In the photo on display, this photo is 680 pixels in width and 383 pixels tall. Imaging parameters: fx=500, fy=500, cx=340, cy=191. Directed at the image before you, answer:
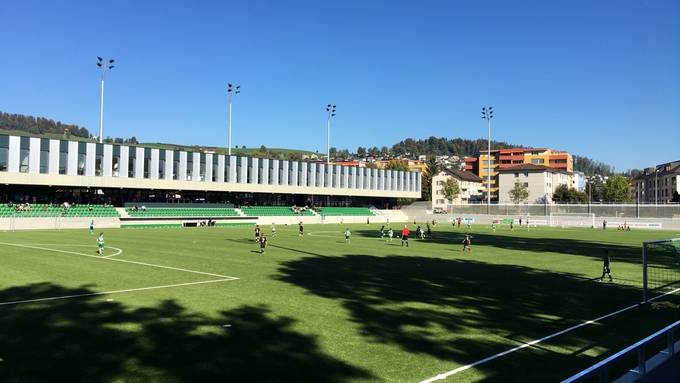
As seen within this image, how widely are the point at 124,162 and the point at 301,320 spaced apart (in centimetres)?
6844

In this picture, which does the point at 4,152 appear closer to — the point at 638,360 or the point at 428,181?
the point at 638,360

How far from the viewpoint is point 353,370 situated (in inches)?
434

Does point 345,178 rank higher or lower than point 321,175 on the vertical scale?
lower

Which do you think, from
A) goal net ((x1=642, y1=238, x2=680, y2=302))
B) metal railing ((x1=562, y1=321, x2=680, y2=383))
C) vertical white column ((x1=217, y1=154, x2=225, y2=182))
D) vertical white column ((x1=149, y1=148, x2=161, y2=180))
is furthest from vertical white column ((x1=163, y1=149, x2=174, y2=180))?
metal railing ((x1=562, y1=321, x2=680, y2=383))

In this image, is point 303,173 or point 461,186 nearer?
point 303,173

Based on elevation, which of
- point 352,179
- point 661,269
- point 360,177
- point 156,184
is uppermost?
point 360,177

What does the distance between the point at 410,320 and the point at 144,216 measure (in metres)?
64.0

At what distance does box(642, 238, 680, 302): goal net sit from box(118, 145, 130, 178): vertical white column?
68678 mm

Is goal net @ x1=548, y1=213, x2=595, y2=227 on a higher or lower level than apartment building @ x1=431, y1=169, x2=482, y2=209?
lower

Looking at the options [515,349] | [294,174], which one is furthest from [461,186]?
[515,349]

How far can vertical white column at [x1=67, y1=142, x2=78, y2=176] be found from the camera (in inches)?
2751

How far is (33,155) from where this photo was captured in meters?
66.6

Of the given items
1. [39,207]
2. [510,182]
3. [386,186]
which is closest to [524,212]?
[386,186]

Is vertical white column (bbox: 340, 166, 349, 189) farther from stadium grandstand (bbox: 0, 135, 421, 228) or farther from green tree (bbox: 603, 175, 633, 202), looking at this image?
green tree (bbox: 603, 175, 633, 202)
